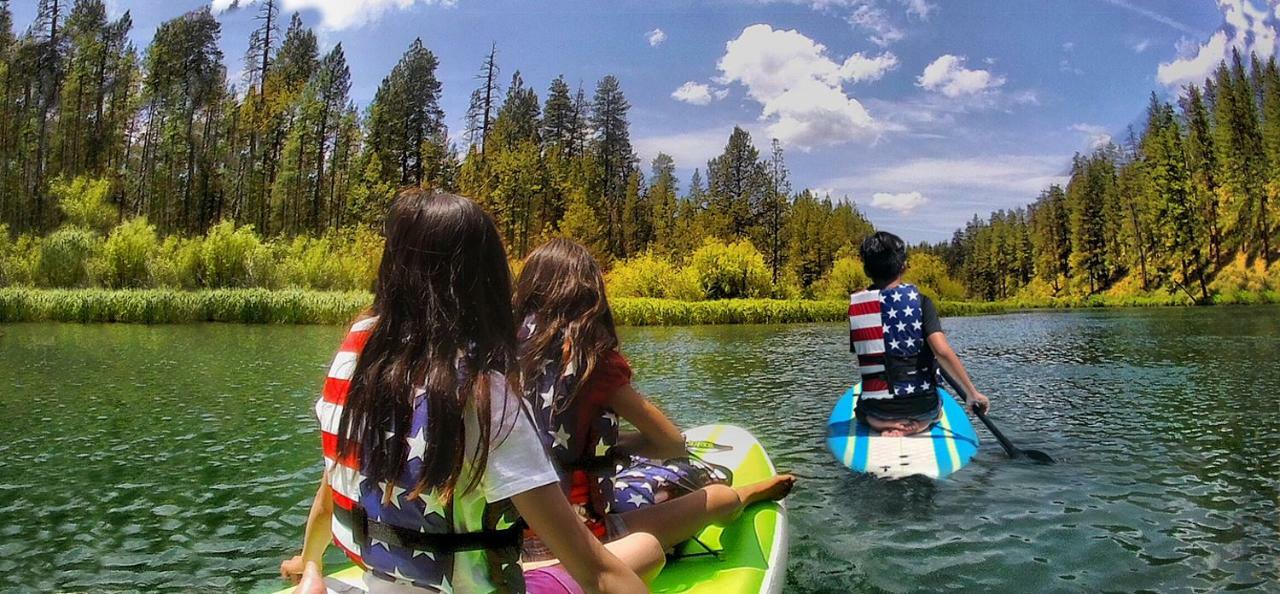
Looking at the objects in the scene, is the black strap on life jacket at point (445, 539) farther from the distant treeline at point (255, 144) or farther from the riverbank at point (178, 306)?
the distant treeline at point (255, 144)

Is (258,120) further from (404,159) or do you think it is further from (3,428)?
(3,428)

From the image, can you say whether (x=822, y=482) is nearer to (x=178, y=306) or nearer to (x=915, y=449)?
(x=915, y=449)

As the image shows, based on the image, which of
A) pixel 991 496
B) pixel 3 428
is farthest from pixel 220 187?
pixel 991 496

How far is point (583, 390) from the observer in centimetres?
252

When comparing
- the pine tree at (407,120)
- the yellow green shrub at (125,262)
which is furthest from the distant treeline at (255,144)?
the yellow green shrub at (125,262)

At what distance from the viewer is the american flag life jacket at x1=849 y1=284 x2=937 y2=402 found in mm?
5234

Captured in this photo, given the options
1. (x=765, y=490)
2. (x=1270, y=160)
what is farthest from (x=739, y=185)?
(x=765, y=490)

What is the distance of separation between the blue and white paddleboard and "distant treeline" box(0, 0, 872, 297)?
37.5 meters

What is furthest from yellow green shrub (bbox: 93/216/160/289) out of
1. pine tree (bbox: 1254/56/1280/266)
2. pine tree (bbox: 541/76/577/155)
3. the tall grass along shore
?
pine tree (bbox: 1254/56/1280/266)

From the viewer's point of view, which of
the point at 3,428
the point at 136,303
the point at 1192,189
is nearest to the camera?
the point at 3,428

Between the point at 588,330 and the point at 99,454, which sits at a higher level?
the point at 588,330

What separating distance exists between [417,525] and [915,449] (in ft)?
14.1

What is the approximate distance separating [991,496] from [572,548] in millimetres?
4323

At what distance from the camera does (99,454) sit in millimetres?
6859
